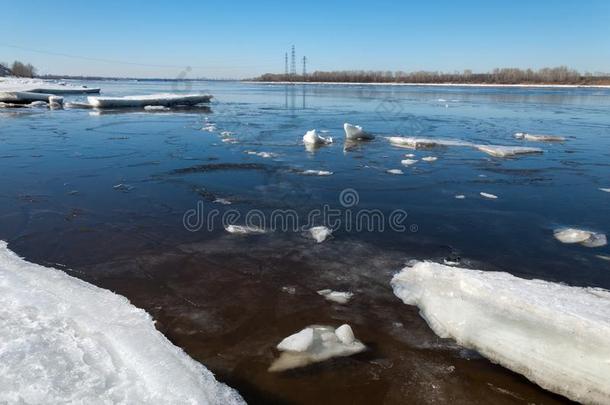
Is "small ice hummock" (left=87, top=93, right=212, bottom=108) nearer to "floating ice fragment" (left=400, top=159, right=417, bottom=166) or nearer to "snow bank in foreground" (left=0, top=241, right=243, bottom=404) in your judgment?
"floating ice fragment" (left=400, top=159, right=417, bottom=166)

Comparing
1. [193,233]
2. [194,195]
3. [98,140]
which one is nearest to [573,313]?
[193,233]

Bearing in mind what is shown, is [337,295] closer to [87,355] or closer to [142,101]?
[87,355]

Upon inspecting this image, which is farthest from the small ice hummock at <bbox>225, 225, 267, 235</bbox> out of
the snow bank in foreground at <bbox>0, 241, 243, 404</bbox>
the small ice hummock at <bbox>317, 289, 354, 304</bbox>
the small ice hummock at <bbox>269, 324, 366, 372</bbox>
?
the small ice hummock at <bbox>269, 324, 366, 372</bbox>

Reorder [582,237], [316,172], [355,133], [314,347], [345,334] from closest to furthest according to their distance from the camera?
1. [314,347]
2. [345,334]
3. [582,237]
4. [316,172]
5. [355,133]

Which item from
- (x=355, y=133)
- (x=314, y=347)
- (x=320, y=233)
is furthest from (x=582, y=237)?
(x=355, y=133)

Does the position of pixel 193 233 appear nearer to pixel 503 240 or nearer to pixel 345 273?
pixel 345 273

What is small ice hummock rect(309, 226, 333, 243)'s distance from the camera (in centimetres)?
504

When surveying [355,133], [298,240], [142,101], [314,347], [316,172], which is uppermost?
[142,101]

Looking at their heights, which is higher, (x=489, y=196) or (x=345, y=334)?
(x=489, y=196)

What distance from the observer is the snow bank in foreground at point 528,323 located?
8.73 feet

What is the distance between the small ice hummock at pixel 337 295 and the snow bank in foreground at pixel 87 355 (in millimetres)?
1336

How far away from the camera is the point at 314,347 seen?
2.99m

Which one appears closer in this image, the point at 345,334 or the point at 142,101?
the point at 345,334

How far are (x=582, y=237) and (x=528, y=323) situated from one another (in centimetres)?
273
